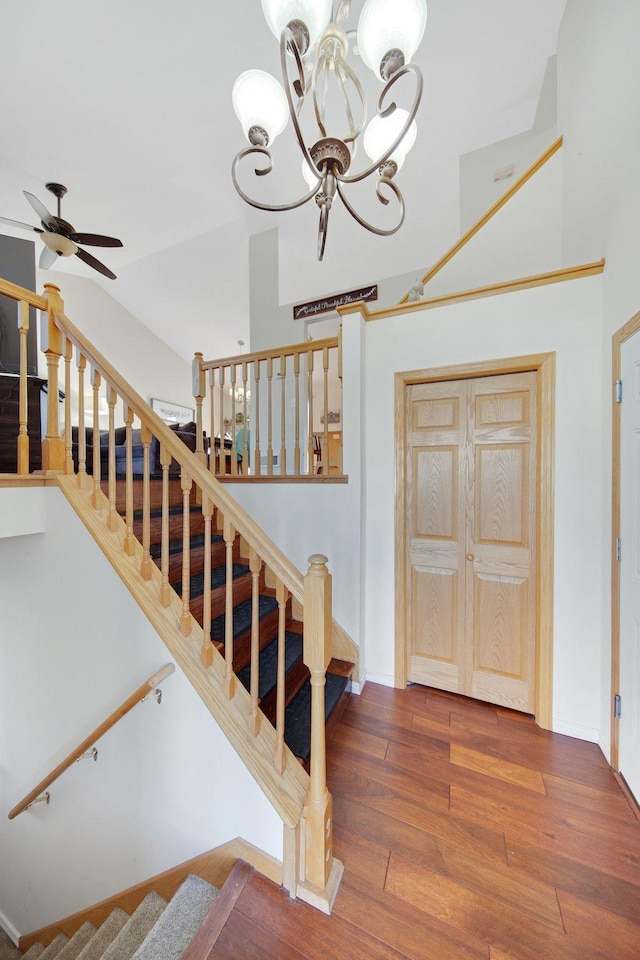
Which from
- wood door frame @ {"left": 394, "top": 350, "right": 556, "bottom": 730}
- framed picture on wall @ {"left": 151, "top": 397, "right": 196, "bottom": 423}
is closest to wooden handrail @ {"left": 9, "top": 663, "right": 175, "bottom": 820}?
wood door frame @ {"left": 394, "top": 350, "right": 556, "bottom": 730}

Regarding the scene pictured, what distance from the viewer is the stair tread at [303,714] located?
1.51m

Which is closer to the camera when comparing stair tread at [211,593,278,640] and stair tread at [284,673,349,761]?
stair tread at [284,673,349,761]

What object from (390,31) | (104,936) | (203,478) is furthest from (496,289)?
(104,936)

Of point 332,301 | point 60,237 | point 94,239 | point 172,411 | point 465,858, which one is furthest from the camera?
point 172,411

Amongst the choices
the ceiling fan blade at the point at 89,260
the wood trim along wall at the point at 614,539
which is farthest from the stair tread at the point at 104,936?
the ceiling fan blade at the point at 89,260

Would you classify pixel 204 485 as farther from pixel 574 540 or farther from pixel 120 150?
pixel 120 150

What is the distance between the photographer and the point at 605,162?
1652 millimetres

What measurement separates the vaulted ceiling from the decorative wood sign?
0.16 m

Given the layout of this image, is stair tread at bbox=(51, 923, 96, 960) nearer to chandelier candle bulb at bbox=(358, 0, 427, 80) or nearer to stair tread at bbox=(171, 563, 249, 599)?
stair tread at bbox=(171, 563, 249, 599)

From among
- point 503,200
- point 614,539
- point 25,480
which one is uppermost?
point 503,200

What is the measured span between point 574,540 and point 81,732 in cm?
269

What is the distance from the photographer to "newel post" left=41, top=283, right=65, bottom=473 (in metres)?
1.73

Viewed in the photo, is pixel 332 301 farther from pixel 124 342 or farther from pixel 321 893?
pixel 321 893

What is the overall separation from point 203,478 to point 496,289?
1912 millimetres
